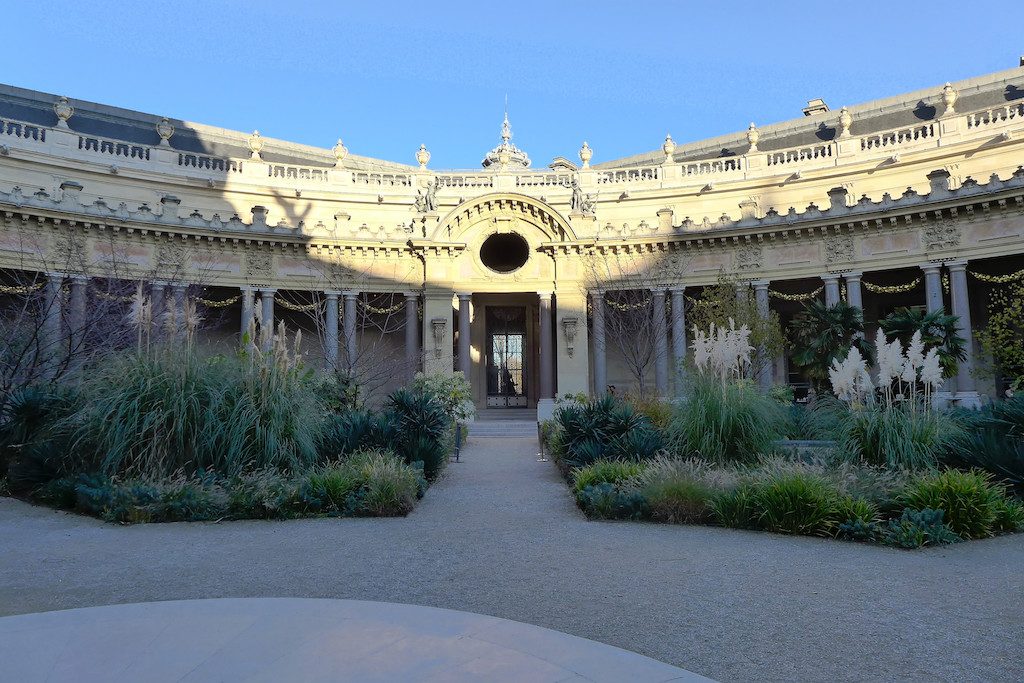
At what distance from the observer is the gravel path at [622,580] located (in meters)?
4.04

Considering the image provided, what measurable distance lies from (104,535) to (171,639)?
172 inches

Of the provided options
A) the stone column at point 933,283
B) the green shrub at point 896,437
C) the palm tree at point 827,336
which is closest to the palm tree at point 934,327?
the palm tree at point 827,336

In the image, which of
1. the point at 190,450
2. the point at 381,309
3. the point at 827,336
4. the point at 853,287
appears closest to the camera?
the point at 190,450

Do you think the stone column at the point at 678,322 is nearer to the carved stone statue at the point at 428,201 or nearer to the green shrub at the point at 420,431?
the carved stone statue at the point at 428,201

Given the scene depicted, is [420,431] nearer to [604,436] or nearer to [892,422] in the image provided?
[604,436]

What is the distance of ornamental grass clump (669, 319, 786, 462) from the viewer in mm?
10250

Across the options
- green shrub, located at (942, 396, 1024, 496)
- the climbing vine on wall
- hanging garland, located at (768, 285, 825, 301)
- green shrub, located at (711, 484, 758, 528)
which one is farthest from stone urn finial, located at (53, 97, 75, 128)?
the climbing vine on wall

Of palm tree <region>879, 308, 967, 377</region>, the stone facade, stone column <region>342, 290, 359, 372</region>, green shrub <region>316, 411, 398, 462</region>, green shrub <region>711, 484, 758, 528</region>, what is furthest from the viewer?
stone column <region>342, 290, 359, 372</region>

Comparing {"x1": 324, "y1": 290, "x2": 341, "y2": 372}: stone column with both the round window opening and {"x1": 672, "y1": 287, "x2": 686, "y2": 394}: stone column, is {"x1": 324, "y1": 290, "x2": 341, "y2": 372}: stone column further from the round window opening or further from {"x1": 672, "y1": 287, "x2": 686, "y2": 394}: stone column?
{"x1": 672, "y1": 287, "x2": 686, "y2": 394}: stone column

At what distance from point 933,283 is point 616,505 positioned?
1972 cm

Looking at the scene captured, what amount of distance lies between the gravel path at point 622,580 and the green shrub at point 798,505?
32cm

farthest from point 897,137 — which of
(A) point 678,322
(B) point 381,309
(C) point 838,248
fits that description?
(B) point 381,309

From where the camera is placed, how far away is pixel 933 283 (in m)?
22.5

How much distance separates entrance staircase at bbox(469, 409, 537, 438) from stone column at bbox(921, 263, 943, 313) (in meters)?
14.1
